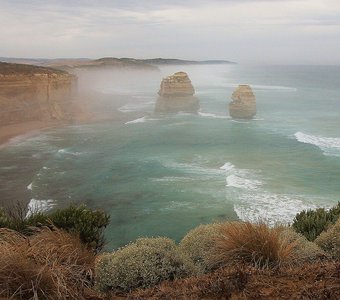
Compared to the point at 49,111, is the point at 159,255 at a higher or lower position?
higher

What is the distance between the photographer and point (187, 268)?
721 cm

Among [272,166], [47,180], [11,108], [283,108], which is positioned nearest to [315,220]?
[47,180]

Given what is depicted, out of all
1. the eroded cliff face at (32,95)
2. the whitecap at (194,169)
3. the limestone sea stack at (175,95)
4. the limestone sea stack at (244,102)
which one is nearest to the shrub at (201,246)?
the whitecap at (194,169)

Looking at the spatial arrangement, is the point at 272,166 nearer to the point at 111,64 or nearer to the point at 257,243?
the point at 257,243

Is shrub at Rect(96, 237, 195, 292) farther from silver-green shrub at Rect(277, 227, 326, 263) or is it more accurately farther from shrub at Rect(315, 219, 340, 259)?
shrub at Rect(315, 219, 340, 259)

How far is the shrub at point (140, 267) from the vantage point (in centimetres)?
686

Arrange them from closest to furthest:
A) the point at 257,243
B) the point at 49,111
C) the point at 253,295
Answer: the point at 253,295
the point at 257,243
the point at 49,111

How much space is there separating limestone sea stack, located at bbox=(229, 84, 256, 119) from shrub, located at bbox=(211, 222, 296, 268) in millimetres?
62961

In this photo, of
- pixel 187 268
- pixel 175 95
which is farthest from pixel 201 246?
pixel 175 95

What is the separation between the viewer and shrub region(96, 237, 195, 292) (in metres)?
6.86

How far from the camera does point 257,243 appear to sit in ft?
23.3

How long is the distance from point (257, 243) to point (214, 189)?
2298 centimetres

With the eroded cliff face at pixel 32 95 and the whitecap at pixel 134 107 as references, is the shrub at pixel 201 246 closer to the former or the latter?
the eroded cliff face at pixel 32 95

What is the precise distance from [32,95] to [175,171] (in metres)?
35.8
